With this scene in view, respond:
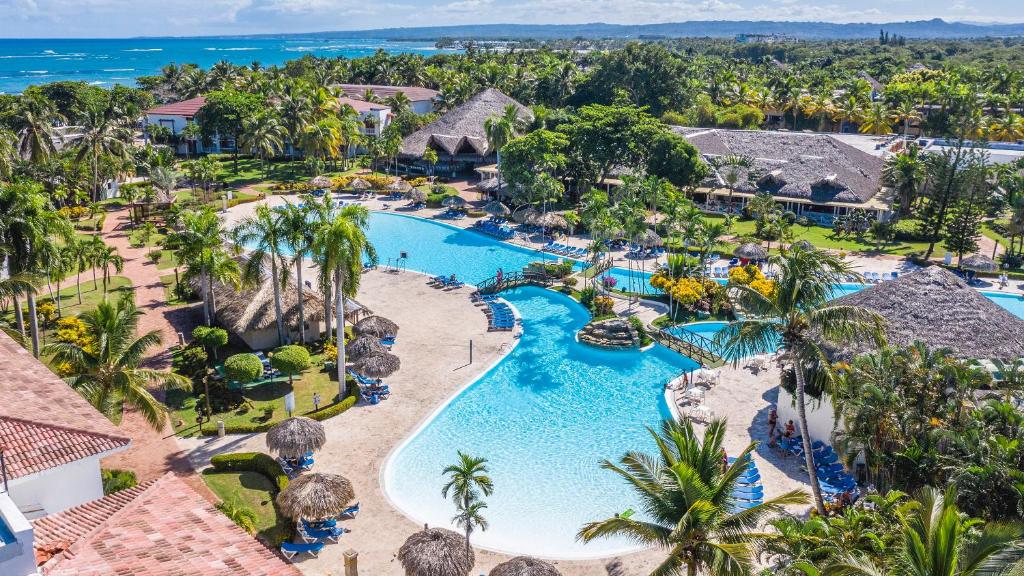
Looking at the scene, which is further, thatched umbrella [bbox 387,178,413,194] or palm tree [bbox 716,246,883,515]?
thatched umbrella [bbox 387,178,413,194]

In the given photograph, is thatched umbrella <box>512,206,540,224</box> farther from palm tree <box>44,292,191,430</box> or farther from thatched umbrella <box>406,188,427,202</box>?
palm tree <box>44,292,191,430</box>

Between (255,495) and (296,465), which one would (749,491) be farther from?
(255,495)

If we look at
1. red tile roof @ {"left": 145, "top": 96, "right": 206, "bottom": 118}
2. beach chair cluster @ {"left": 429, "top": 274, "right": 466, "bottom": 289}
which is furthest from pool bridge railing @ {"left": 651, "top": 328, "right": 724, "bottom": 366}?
red tile roof @ {"left": 145, "top": 96, "right": 206, "bottom": 118}

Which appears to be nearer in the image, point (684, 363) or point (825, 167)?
point (684, 363)

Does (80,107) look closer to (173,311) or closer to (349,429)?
(173,311)

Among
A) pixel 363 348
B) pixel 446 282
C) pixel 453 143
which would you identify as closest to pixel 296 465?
pixel 363 348

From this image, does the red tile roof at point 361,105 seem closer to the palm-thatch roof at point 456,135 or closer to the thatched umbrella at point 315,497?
the palm-thatch roof at point 456,135

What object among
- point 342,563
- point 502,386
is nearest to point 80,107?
point 502,386
